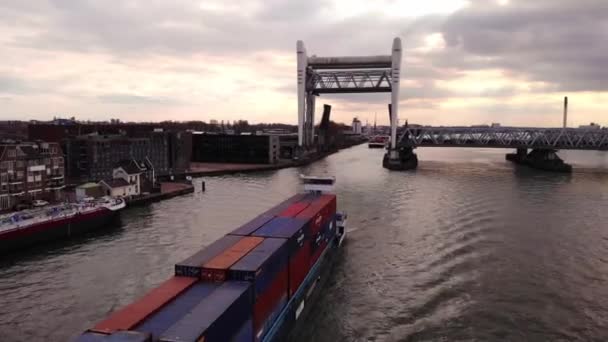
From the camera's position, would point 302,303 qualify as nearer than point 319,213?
Yes

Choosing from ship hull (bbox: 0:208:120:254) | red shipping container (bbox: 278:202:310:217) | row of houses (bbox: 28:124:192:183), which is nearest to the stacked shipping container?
red shipping container (bbox: 278:202:310:217)

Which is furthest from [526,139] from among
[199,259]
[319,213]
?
[199,259]

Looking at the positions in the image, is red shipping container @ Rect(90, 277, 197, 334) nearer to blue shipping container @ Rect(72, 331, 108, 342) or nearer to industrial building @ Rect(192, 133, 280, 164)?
blue shipping container @ Rect(72, 331, 108, 342)

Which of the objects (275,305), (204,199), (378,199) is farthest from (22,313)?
(378,199)

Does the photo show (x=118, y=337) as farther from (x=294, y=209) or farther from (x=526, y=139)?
(x=526, y=139)

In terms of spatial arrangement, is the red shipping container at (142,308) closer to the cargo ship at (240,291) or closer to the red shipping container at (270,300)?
the cargo ship at (240,291)

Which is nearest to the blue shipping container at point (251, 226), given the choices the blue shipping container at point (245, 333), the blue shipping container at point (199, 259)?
the blue shipping container at point (199, 259)
